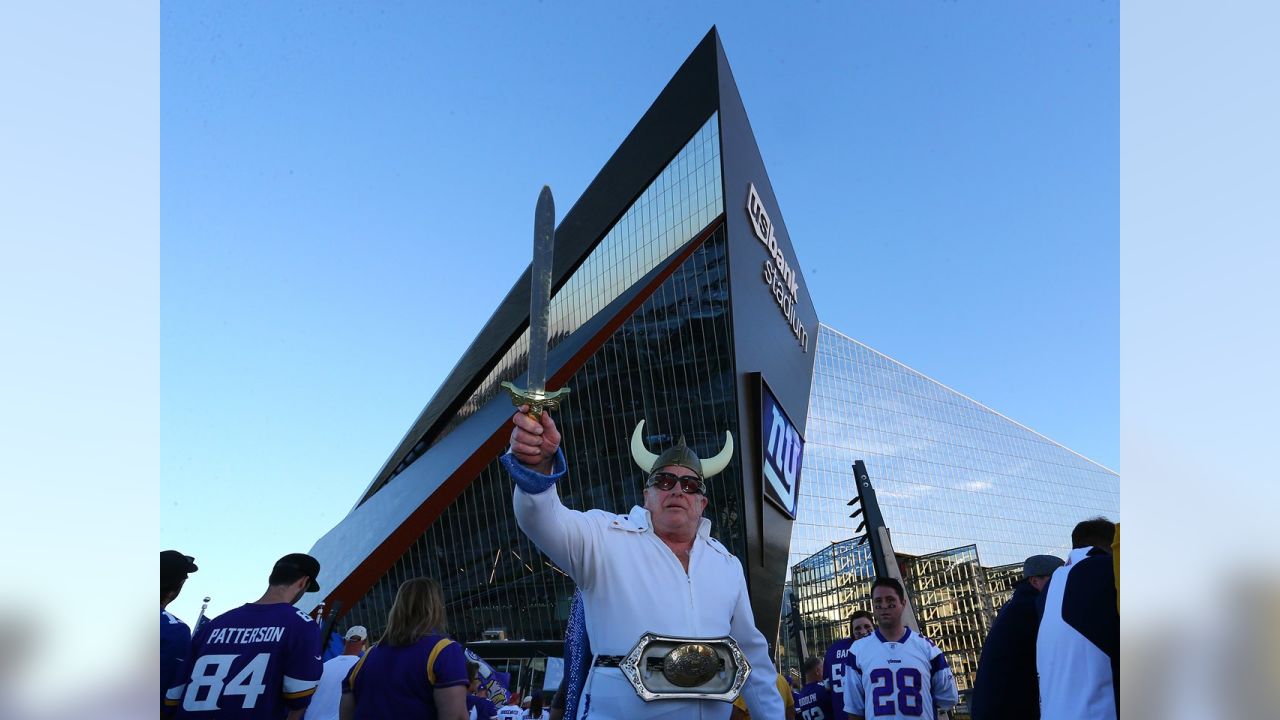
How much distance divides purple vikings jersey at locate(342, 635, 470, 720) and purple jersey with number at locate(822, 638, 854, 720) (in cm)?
367

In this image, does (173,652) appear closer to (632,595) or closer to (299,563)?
(299,563)

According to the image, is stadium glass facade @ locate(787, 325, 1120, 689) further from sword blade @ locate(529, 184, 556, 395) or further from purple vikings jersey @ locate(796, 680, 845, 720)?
sword blade @ locate(529, 184, 556, 395)

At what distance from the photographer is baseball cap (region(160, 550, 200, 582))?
3602mm

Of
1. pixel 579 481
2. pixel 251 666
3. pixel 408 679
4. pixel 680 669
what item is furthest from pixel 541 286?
pixel 579 481

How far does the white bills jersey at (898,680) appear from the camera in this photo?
18.5ft

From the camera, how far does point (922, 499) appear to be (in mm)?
49344

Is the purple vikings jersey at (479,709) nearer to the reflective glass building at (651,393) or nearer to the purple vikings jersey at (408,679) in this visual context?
the purple vikings jersey at (408,679)

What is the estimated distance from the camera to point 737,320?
87.0 ft

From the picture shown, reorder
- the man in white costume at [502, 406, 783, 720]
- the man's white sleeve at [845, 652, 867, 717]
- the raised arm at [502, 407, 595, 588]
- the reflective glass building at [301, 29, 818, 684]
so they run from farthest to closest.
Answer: the reflective glass building at [301, 29, 818, 684] → the man's white sleeve at [845, 652, 867, 717] → the man in white costume at [502, 406, 783, 720] → the raised arm at [502, 407, 595, 588]

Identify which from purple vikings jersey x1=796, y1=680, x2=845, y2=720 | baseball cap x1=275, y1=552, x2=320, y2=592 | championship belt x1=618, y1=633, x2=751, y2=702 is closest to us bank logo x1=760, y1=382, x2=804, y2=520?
purple vikings jersey x1=796, y1=680, x2=845, y2=720

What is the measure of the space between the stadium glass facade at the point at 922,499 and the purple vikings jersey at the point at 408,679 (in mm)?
29945
